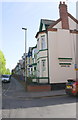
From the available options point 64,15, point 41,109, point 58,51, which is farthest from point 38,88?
point 64,15

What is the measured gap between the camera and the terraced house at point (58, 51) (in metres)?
17.3

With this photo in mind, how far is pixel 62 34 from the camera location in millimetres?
18125

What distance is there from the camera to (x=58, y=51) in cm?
1756

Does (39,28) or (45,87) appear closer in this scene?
(45,87)

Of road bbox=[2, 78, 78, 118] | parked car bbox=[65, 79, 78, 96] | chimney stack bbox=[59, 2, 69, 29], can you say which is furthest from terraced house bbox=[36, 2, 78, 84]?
road bbox=[2, 78, 78, 118]

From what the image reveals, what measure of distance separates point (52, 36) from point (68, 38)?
7.34 feet

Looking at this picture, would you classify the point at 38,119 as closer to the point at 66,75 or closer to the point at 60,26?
the point at 66,75

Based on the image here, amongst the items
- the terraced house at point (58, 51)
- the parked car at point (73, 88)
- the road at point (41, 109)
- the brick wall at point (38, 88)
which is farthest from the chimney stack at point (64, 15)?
the road at point (41, 109)

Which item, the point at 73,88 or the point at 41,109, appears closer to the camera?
the point at 41,109

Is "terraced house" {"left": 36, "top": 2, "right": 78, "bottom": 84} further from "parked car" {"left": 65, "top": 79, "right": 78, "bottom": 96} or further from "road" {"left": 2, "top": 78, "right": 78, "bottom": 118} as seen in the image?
"road" {"left": 2, "top": 78, "right": 78, "bottom": 118}

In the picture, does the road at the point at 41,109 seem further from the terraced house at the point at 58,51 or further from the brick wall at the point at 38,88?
the terraced house at the point at 58,51

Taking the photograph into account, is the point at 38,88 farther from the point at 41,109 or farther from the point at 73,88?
the point at 41,109

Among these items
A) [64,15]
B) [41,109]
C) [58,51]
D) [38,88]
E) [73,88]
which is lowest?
[38,88]

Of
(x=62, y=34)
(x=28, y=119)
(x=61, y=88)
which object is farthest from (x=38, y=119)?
(x=62, y=34)
